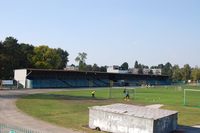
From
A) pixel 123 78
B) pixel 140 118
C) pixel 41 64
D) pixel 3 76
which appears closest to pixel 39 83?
pixel 3 76

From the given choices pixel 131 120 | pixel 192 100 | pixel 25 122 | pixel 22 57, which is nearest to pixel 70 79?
pixel 22 57

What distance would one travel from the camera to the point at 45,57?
14600 centimetres

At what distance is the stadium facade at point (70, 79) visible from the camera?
109 m

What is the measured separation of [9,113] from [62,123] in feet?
30.9

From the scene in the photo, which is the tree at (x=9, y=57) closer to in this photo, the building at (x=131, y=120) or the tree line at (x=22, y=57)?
the tree line at (x=22, y=57)

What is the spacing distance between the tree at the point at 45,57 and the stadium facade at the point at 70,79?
64.3 ft

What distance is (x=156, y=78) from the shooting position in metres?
169

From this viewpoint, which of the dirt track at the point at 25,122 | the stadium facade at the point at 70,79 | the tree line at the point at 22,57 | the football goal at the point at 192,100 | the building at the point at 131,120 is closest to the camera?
the building at the point at 131,120

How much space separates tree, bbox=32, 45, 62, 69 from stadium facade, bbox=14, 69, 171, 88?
1959 cm

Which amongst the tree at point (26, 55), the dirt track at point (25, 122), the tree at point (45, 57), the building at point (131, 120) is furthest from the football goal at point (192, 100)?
the tree at point (45, 57)

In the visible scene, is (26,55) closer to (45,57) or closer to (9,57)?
(45,57)

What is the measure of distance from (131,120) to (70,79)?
9665 cm

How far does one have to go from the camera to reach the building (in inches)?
1145

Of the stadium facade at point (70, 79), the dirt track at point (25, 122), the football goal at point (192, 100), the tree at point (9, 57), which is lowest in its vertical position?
the dirt track at point (25, 122)
